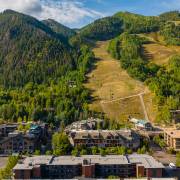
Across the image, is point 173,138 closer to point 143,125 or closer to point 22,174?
point 143,125

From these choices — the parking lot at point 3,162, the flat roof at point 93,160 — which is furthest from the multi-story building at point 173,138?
the parking lot at point 3,162

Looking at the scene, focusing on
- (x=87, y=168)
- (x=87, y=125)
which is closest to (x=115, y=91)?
(x=87, y=125)

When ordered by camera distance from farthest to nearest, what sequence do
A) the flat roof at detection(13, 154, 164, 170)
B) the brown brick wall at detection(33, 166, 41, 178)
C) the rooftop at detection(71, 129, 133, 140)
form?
the rooftop at detection(71, 129, 133, 140) < the flat roof at detection(13, 154, 164, 170) < the brown brick wall at detection(33, 166, 41, 178)

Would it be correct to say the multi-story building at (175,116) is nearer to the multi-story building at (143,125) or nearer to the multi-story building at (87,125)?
the multi-story building at (143,125)

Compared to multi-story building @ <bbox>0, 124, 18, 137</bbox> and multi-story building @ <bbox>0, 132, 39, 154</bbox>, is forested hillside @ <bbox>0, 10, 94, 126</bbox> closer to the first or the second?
multi-story building @ <bbox>0, 124, 18, 137</bbox>

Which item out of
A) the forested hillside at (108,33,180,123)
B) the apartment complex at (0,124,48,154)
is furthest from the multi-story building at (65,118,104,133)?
the forested hillside at (108,33,180,123)
